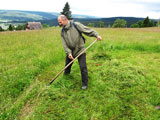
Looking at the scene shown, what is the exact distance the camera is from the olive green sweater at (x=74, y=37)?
320 cm

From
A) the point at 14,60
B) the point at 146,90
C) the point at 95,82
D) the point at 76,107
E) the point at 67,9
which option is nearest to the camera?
the point at 76,107

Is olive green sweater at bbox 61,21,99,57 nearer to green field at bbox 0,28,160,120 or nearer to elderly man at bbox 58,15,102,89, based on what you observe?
elderly man at bbox 58,15,102,89

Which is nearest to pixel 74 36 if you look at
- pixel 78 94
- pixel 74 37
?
pixel 74 37

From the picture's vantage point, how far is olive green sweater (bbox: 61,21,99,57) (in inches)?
126

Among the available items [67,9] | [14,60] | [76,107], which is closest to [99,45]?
[14,60]

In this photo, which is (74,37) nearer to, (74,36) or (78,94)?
(74,36)

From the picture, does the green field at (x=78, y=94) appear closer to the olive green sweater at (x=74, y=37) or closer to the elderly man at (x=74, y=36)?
the elderly man at (x=74, y=36)

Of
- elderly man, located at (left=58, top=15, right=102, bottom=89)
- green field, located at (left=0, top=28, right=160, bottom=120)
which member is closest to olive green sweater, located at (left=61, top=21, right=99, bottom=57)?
elderly man, located at (left=58, top=15, right=102, bottom=89)

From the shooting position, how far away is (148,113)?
264 cm

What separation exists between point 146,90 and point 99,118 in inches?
69.3

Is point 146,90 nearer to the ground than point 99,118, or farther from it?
farther from it

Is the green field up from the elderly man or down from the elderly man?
down

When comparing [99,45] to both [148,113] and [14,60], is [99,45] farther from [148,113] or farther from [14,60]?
[148,113]

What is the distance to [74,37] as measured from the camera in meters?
3.26
